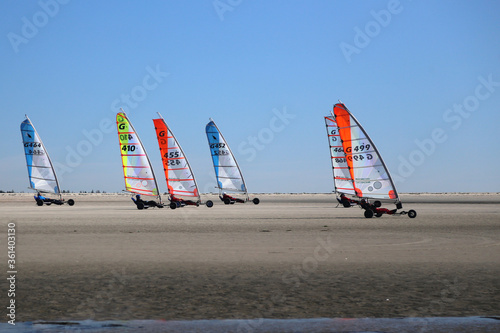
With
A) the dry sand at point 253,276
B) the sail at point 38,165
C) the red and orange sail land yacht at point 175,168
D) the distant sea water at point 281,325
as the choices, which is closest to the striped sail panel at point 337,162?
the red and orange sail land yacht at point 175,168

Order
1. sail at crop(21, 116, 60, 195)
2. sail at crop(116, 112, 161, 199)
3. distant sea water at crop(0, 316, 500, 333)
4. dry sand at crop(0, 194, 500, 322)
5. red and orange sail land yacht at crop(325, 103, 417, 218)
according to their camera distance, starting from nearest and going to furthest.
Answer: distant sea water at crop(0, 316, 500, 333)
dry sand at crop(0, 194, 500, 322)
red and orange sail land yacht at crop(325, 103, 417, 218)
sail at crop(116, 112, 161, 199)
sail at crop(21, 116, 60, 195)

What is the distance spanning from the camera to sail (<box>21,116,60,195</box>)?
193 ft

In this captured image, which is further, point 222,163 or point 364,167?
point 222,163

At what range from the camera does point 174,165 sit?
52875mm

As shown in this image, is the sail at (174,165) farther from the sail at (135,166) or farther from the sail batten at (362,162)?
the sail batten at (362,162)

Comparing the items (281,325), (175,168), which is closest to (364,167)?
(175,168)

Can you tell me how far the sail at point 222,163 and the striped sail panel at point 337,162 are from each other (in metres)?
10.7

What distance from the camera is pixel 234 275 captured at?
1193 cm

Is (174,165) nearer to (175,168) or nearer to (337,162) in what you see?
(175,168)

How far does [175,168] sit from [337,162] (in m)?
14.1

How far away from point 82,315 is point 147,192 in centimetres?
4323

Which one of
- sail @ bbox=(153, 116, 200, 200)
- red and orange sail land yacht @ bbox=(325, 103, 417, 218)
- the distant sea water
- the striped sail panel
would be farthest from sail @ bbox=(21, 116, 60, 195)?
the distant sea water

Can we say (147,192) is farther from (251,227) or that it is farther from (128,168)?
(251,227)

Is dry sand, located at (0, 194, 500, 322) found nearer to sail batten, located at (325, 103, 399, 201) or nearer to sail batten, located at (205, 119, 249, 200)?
sail batten, located at (325, 103, 399, 201)
